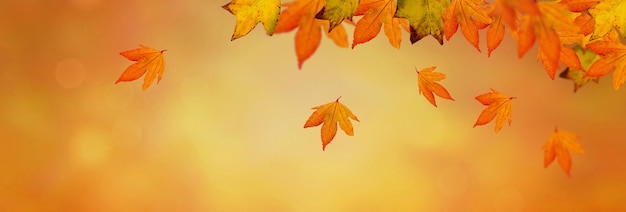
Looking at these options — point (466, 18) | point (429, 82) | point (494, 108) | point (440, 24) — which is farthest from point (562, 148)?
point (440, 24)

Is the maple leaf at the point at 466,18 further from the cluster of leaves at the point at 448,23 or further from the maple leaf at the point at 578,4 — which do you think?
the maple leaf at the point at 578,4

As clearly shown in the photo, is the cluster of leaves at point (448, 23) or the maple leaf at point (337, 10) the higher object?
the maple leaf at point (337, 10)

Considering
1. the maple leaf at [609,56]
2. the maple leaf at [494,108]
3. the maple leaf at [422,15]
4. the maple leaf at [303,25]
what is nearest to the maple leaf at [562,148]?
the maple leaf at [494,108]

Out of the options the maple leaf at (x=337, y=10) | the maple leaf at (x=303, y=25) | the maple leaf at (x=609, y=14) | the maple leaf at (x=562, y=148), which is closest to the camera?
the maple leaf at (x=303, y=25)

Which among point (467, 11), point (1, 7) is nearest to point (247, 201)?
point (1, 7)

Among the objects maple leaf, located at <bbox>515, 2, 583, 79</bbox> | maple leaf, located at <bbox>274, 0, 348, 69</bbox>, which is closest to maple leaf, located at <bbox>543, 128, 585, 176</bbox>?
maple leaf, located at <bbox>515, 2, 583, 79</bbox>

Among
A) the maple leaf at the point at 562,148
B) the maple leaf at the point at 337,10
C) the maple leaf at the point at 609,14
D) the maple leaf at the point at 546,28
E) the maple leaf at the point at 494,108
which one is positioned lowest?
the maple leaf at the point at 562,148

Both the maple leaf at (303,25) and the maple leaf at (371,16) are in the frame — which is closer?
the maple leaf at (303,25)

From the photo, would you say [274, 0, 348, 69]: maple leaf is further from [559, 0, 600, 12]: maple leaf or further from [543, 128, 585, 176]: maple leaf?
[543, 128, 585, 176]: maple leaf

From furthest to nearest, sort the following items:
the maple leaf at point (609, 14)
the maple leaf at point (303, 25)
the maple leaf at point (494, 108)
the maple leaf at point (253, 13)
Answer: the maple leaf at point (494, 108), the maple leaf at point (609, 14), the maple leaf at point (253, 13), the maple leaf at point (303, 25)
